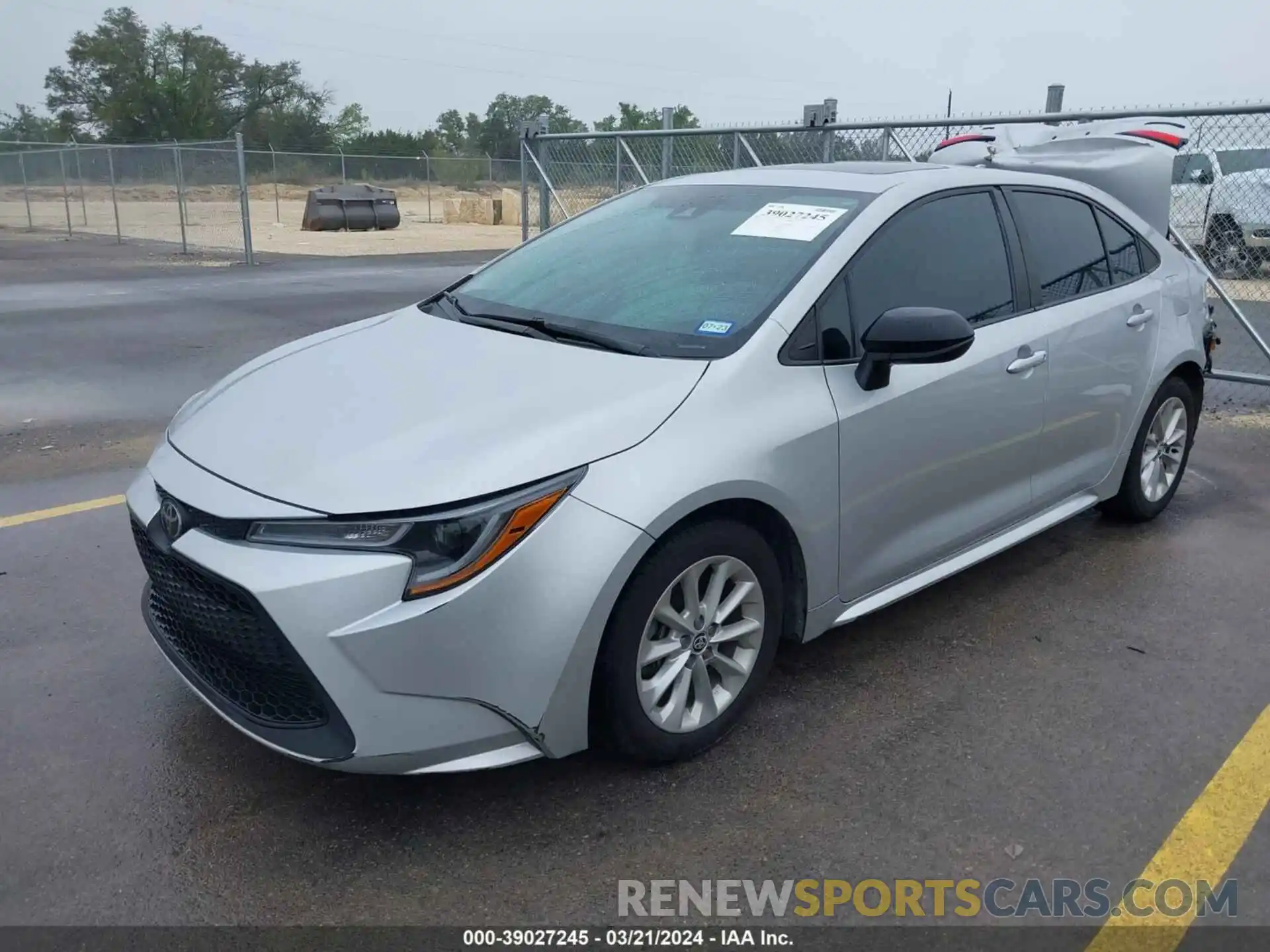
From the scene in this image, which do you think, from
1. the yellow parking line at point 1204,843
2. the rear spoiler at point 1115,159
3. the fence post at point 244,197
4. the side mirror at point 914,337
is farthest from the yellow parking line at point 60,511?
the fence post at point 244,197

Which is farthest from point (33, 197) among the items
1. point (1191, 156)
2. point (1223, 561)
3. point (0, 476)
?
point (1223, 561)

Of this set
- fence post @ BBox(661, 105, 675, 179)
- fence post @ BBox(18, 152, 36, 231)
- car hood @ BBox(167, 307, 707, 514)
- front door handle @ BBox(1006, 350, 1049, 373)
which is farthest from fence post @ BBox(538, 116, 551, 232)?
fence post @ BBox(18, 152, 36, 231)

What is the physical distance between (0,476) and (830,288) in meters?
4.70

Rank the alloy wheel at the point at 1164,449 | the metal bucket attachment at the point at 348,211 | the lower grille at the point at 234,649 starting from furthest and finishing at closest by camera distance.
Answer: the metal bucket attachment at the point at 348,211
the alloy wheel at the point at 1164,449
the lower grille at the point at 234,649

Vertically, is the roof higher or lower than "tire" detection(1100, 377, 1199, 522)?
higher

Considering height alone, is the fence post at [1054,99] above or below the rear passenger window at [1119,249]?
above

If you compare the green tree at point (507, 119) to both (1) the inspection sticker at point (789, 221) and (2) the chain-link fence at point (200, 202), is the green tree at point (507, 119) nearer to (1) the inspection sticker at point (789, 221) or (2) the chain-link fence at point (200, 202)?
(2) the chain-link fence at point (200, 202)

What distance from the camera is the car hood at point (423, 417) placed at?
8.43ft

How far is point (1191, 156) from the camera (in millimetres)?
7422

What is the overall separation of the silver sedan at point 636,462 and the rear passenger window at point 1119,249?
6 cm

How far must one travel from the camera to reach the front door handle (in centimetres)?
380

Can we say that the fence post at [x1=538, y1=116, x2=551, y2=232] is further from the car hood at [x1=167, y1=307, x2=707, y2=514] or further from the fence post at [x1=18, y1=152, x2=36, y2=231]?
the fence post at [x1=18, y1=152, x2=36, y2=231]

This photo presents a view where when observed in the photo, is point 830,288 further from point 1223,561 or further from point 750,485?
point 1223,561

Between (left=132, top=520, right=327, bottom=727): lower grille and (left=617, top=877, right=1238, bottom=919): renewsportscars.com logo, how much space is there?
0.91 meters
